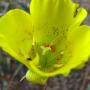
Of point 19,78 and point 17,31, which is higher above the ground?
point 17,31

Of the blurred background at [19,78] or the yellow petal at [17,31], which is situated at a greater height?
the yellow petal at [17,31]

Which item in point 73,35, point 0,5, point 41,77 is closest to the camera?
point 41,77

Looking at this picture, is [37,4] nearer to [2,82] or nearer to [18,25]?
[18,25]

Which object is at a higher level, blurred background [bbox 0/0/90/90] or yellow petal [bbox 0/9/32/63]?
yellow petal [bbox 0/9/32/63]

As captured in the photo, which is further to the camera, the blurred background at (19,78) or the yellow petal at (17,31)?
the blurred background at (19,78)

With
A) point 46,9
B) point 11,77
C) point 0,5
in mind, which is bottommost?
point 11,77

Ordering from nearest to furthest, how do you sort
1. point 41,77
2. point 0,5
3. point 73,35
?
point 41,77
point 73,35
point 0,5

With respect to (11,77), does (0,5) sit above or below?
above

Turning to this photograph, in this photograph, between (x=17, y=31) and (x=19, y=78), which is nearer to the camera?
(x=17, y=31)

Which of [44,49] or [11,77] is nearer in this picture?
[44,49]

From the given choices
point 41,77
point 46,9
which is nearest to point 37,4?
point 46,9

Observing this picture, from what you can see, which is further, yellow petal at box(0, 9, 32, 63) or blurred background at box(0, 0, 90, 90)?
blurred background at box(0, 0, 90, 90)
